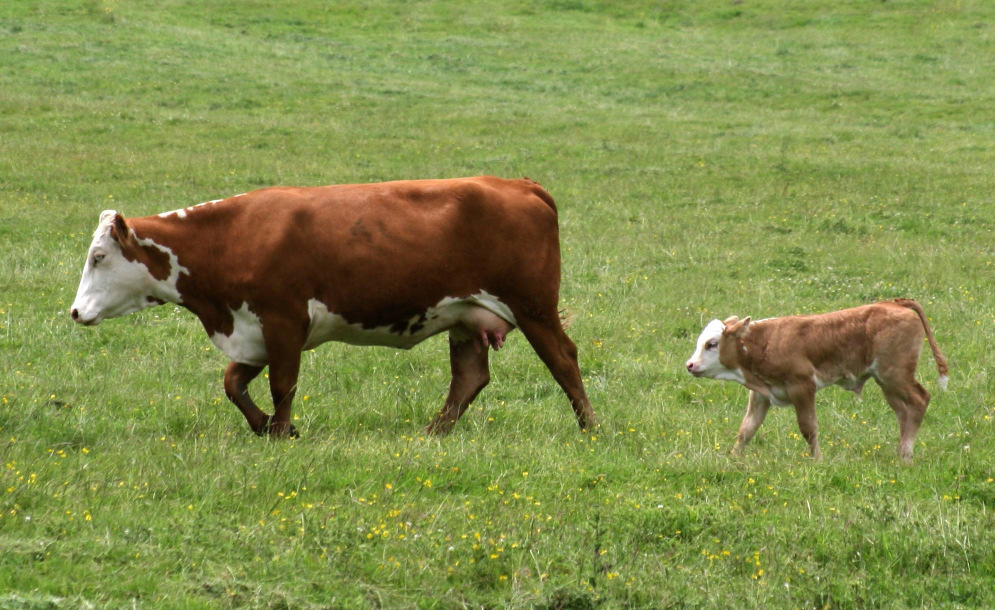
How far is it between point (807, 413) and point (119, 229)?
203 inches

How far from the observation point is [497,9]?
153ft

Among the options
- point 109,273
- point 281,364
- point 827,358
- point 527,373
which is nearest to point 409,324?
point 281,364

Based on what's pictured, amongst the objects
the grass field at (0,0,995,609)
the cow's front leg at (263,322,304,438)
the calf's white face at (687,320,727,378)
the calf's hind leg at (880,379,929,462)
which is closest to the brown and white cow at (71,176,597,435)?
the cow's front leg at (263,322,304,438)

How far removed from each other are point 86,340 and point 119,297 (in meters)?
2.84

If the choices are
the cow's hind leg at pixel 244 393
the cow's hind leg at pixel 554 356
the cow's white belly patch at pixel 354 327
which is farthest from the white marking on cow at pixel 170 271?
the cow's hind leg at pixel 554 356

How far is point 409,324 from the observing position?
900 cm

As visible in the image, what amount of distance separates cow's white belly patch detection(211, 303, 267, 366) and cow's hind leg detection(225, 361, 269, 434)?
10 cm

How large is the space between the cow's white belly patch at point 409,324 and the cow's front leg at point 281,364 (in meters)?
0.24

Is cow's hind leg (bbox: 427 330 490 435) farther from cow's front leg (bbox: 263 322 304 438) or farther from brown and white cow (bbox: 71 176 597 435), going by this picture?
cow's front leg (bbox: 263 322 304 438)

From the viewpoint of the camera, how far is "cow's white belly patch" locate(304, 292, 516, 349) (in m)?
8.80

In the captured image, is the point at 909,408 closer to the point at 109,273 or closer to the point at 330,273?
the point at 330,273

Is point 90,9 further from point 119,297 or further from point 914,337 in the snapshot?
point 914,337

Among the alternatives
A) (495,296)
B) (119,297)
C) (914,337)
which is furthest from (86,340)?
(914,337)

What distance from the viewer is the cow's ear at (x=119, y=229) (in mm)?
8641
